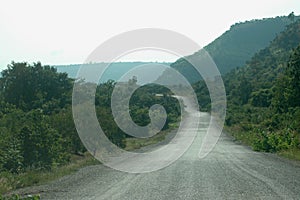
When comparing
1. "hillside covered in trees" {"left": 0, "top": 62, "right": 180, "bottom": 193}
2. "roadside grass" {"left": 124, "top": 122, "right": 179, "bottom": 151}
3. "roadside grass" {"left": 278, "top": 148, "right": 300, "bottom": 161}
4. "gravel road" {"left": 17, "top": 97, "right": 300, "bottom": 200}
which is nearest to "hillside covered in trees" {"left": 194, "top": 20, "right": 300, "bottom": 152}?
"roadside grass" {"left": 278, "top": 148, "right": 300, "bottom": 161}

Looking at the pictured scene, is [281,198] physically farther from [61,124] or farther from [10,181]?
[61,124]

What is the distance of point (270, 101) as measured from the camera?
6488 cm

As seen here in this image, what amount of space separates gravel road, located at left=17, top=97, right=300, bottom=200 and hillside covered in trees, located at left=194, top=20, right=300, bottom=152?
10450mm

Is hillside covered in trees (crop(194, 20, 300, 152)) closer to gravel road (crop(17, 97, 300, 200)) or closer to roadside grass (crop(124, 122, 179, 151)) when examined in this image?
roadside grass (crop(124, 122, 179, 151))

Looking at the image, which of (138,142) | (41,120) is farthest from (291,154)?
(138,142)

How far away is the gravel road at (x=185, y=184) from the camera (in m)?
11.2

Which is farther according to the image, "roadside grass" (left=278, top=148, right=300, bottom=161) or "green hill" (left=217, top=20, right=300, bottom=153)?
"green hill" (left=217, top=20, right=300, bottom=153)

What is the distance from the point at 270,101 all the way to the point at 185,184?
180 ft

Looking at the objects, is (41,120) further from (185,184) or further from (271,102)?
(271,102)

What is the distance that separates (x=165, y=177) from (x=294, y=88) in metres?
27.6

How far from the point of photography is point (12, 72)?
1944 inches

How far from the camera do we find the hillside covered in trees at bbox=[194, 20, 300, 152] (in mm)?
30397

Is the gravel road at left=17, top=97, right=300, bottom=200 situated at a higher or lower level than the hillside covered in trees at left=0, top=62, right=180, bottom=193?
lower

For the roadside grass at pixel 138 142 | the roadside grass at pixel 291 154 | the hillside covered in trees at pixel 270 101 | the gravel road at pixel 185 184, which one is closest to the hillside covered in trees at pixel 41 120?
the roadside grass at pixel 138 142
